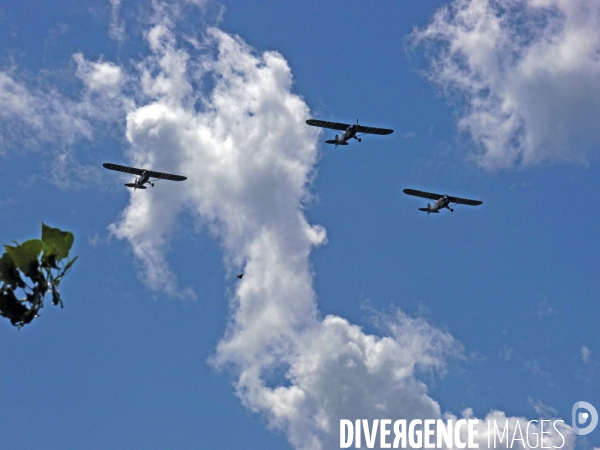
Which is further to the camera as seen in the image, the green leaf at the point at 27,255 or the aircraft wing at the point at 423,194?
the aircraft wing at the point at 423,194

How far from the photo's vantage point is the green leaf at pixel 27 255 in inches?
478

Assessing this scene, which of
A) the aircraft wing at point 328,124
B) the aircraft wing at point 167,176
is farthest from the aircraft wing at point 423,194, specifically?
the aircraft wing at point 167,176

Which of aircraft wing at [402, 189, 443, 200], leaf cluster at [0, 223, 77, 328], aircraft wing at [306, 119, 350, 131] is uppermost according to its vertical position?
aircraft wing at [306, 119, 350, 131]

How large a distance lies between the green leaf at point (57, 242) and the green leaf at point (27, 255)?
11 cm

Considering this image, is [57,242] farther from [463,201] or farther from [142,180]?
[463,201]

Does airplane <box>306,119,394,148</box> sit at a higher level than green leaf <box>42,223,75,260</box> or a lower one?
higher

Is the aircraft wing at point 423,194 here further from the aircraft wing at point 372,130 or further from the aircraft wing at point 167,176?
the aircraft wing at point 167,176

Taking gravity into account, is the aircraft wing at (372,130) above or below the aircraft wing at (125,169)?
above

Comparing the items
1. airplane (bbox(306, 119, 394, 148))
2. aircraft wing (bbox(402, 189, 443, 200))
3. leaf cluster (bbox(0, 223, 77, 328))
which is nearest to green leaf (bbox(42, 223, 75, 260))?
leaf cluster (bbox(0, 223, 77, 328))

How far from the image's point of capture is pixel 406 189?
185 meters

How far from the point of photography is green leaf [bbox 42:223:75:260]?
1214 cm

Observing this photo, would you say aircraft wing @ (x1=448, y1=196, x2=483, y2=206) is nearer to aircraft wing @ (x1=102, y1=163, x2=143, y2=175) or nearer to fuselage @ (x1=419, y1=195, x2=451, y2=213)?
fuselage @ (x1=419, y1=195, x2=451, y2=213)

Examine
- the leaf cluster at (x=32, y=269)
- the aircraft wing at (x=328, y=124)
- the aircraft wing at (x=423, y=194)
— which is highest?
the aircraft wing at (x=328, y=124)

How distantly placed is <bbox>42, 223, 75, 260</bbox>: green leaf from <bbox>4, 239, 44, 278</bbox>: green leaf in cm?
11
